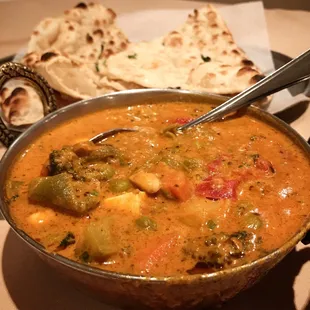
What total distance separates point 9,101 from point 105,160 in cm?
122

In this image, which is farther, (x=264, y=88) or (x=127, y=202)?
(x=264, y=88)

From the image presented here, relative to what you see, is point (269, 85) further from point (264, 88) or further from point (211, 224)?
point (211, 224)

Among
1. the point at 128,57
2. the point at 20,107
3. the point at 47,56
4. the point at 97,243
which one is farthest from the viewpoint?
the point at 128,57

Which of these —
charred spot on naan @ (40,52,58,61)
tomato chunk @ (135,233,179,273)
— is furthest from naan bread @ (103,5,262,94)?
tomato chunk @ (135,233,179,273)

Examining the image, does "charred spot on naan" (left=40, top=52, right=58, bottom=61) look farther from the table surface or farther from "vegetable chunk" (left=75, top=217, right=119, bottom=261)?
Answer: "vegetable chunk" (left=75, top=217, right=119, bottom=261)

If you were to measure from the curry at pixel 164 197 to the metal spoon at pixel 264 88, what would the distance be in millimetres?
71

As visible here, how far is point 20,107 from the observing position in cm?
280

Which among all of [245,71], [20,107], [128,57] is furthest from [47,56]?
[245,71]

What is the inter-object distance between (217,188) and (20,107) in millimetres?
1557

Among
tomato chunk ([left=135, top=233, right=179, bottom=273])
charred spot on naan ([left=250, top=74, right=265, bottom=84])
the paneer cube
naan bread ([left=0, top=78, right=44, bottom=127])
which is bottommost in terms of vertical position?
tomato chunk ([left=135, top=233, right=179, bottom=273])

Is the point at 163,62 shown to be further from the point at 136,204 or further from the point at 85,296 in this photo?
the point at 85,296

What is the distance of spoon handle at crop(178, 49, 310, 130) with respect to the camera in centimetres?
220

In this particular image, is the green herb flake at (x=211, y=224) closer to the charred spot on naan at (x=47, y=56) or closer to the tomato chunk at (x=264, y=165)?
the tomato chunk at (x=264, y=165)

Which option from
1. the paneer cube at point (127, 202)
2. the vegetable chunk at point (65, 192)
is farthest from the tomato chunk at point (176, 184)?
the vegetable chunk at point (65, 192)
